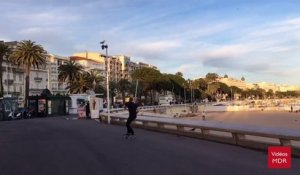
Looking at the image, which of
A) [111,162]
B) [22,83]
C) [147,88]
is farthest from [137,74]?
[111,162]

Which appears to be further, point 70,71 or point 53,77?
point 53,77

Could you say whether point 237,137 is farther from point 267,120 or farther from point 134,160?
point 267,120

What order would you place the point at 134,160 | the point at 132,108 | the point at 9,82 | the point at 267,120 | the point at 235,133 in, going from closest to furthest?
the point at 134,160
the point at 235,133
the point at 132,108
the point at 267,120
the point at 9,82

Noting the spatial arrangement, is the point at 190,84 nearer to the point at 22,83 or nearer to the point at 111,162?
the point at 22,83

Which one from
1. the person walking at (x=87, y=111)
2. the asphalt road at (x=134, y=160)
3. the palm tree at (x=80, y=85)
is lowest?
the asphalt road at (x=134, y=160)

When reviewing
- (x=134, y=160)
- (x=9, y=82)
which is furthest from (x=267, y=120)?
(x=134, y=160)

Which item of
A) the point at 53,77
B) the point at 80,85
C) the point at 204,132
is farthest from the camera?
the point at 53,77

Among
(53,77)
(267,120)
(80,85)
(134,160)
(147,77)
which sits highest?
(53,77)

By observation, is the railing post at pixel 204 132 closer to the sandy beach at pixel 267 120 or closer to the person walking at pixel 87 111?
the person walking at pixel 87 111

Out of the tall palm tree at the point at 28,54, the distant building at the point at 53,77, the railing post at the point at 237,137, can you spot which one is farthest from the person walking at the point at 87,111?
the distant building at the point at 53,77

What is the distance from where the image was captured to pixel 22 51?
8450 centimetres

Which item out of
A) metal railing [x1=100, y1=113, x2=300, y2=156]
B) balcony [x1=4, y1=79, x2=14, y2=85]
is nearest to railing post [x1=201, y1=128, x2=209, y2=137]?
metal railing [x1=100, y1=113, x2=300, y2=156]

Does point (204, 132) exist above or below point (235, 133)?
below

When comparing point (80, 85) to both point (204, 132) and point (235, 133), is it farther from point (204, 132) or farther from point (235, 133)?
point (235, 133)
